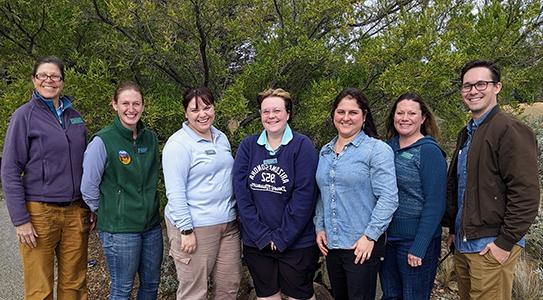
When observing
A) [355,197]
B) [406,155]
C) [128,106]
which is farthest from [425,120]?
[128,106]

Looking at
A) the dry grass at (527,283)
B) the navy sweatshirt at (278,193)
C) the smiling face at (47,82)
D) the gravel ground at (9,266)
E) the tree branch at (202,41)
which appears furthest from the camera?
the gravel ground at (9,266)

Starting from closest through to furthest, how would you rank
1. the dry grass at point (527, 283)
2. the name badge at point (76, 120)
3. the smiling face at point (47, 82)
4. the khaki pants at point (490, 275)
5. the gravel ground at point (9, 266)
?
1. the khaki pants at point (490, 275)
2. the smiling face at point (47, 82)
3. the name badge at point (76, 120)
4. the dry grass at point (527, 283)
5. the gravel ground at point (9, 266)

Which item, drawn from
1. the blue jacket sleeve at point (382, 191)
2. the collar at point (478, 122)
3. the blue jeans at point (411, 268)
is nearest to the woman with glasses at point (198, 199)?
the blue jacket sleeve at point (382, 191)

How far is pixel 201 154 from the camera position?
3029mm

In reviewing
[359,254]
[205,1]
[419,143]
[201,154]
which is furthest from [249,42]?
[359,254]

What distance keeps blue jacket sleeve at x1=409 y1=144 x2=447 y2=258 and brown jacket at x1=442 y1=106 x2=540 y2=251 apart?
0.49 ft

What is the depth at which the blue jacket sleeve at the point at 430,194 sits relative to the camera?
2.80 meters

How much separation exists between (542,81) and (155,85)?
364 cm

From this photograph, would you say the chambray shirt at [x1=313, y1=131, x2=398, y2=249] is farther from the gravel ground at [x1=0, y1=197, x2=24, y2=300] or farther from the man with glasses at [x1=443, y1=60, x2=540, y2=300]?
the gravel ground at [x1=0, y1=197, x2=24, y2=300]

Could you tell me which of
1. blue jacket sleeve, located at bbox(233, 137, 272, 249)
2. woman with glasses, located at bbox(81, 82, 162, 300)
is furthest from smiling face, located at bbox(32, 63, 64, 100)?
blue jacket sleeve, located at bbox(233, 137, 272, 249)

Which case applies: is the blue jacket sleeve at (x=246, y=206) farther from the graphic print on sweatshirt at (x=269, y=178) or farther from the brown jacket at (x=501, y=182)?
the brown jacket at (x=501, y=182)

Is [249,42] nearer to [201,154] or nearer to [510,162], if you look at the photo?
[201,154]

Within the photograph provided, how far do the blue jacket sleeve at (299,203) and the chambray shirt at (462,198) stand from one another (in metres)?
0.95

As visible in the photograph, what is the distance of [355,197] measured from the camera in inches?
110
